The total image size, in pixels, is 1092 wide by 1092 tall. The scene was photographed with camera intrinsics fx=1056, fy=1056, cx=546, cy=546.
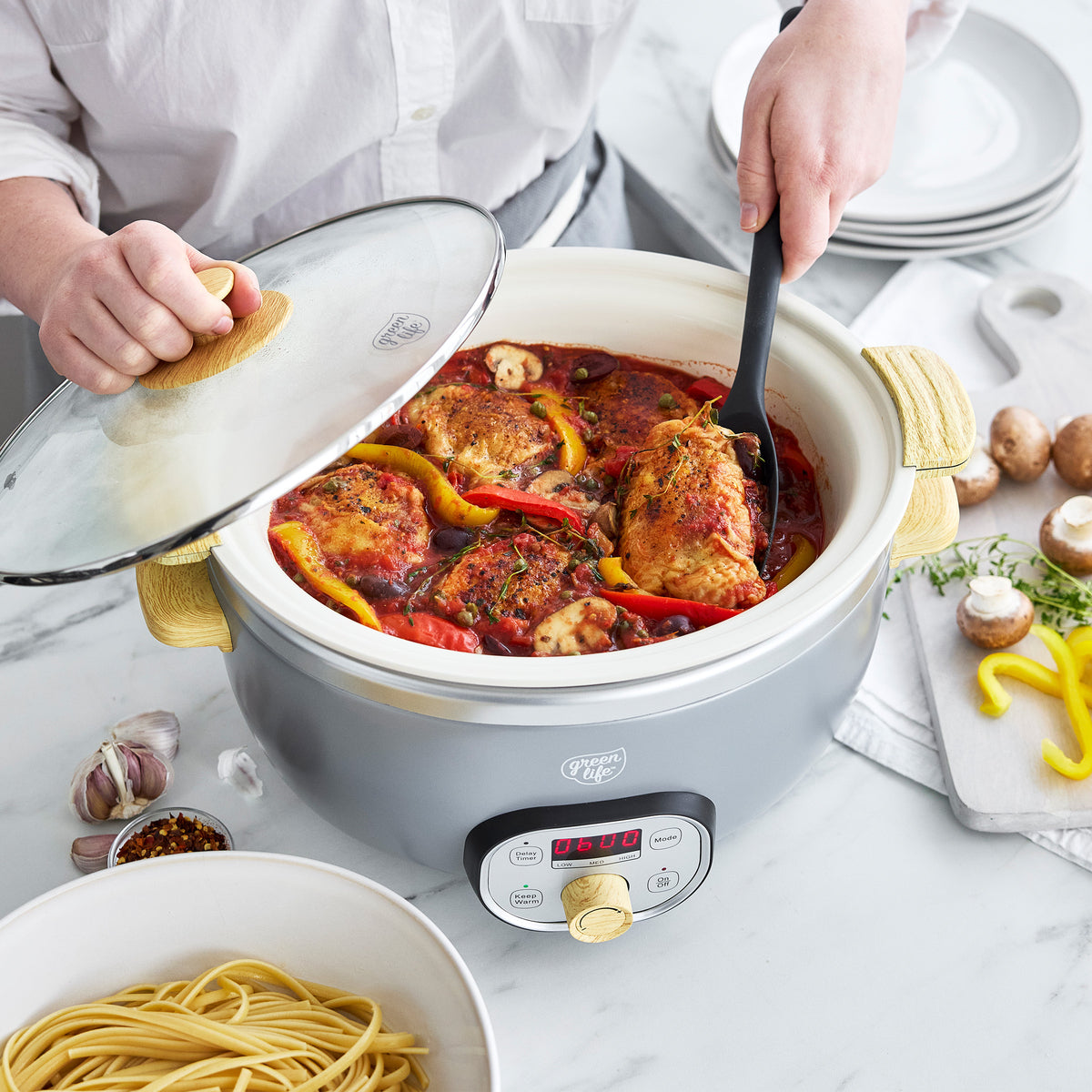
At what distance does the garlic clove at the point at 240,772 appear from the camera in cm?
154

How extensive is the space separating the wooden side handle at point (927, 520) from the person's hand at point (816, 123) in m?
0.36

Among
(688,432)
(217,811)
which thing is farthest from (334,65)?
(217,811)

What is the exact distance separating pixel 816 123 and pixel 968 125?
4.29 ft

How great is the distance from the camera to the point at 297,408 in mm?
1042

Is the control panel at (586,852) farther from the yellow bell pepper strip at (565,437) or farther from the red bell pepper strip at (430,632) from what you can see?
the yellow bell pepper strip at (565,437)

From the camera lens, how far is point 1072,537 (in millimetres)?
1770

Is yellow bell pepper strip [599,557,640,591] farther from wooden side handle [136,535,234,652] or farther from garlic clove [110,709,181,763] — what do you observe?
garlic clove [110,709,181,763]

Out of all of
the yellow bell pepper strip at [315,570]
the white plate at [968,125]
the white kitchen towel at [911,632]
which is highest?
the white plate at [968,125]

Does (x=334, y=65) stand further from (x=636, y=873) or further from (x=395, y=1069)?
(x=395, y=1069)

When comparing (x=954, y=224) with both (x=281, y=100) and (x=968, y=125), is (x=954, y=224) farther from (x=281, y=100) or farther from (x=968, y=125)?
(x=281, y=100)

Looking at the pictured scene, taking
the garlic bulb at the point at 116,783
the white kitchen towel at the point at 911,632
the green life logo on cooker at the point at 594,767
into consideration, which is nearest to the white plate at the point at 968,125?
the white kitchen towel at the point at 911,632

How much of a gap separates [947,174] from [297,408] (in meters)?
1.90

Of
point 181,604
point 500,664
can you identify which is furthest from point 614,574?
point 181,604

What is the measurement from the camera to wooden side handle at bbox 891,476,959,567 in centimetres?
130
